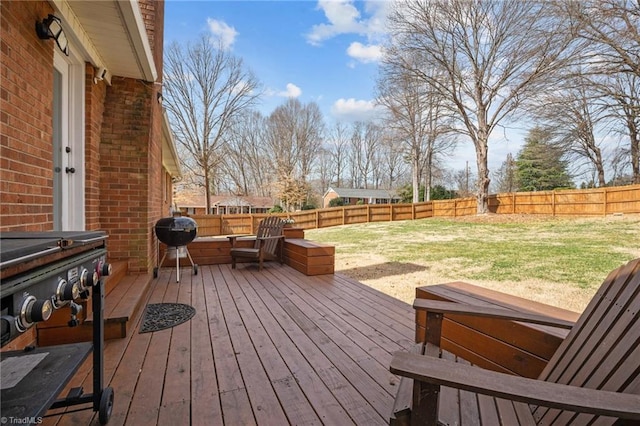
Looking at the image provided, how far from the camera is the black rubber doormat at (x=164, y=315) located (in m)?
2.86

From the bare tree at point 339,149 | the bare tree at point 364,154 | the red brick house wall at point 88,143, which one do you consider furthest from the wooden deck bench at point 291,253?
the bare tree at point 364,154

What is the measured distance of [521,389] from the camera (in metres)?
0.90

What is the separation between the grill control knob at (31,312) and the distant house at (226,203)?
24.8m

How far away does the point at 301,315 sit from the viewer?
3.18m

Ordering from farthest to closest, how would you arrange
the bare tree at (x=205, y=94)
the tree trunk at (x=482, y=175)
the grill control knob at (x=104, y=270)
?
the bare tree at (x=205, y=94), the tree trunk at (x=482, y=175), the grill control knob at (x=104, y=270)

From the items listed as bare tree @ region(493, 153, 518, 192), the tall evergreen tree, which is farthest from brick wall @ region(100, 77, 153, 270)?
bare tree @ region(493, 153, 518, 192)

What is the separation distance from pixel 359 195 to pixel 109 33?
29.3 metres

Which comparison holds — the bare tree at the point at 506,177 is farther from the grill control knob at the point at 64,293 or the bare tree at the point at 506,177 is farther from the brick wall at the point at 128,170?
the grill control knob at the point at 64,293

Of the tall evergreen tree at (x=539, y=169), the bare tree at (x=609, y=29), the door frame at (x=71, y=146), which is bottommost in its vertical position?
the door frame at (x=71, y=146)

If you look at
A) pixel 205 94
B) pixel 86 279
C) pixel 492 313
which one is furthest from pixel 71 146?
pixel 205 94

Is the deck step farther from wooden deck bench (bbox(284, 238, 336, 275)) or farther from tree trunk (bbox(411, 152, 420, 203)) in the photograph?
tree trunk (bbox(411, 152, 420, 203))

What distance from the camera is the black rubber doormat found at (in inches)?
113

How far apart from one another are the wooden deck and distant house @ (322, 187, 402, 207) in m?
27.1

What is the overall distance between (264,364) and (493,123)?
15.8 metres
